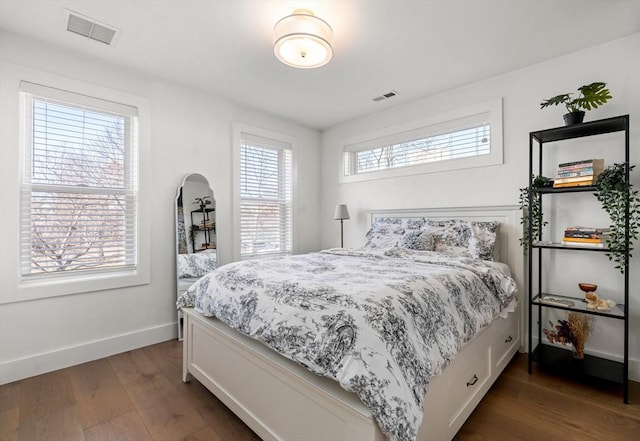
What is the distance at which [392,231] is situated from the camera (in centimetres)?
327

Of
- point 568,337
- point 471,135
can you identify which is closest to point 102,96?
point 471,135

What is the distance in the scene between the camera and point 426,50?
2.48m

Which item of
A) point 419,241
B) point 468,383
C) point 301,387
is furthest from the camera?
point 419,241

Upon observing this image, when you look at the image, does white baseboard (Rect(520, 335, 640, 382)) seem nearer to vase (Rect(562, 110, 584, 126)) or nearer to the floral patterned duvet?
the floral patterned duvet

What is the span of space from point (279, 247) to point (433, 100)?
8.43ft

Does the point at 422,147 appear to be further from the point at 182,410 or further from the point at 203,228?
the point at 182,410

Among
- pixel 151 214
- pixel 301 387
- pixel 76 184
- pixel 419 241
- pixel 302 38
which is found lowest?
pixel 301 387

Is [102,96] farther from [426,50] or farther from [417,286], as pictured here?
[417,286]

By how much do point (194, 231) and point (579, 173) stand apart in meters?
3.36

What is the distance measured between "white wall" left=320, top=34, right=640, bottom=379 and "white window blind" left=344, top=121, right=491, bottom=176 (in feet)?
0.64

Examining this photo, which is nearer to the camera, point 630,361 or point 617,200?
point 617,200

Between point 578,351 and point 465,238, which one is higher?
point 465,238

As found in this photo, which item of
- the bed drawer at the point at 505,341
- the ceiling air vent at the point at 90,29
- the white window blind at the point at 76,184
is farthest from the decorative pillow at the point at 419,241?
the ceiling air vent at the point at 90,29

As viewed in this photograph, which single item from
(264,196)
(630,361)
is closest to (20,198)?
(264,196)
